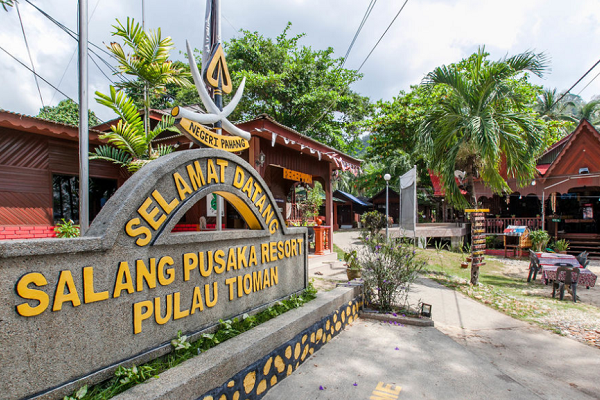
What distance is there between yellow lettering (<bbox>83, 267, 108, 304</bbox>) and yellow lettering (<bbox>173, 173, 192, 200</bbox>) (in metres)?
0.85

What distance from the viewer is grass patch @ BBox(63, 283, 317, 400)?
6.14 feet

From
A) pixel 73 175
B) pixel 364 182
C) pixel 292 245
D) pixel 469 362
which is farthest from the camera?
pixel 364 182

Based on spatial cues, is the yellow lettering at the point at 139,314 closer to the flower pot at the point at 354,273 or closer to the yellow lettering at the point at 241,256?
the yellow lettering at the point at 241,256

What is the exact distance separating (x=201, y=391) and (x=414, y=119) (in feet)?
64.9

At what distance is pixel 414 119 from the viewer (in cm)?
1933

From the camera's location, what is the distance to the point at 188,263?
8.60 ft

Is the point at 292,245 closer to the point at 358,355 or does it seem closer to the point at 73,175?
the point at 358,355

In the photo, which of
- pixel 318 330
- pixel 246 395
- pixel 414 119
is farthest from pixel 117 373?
pixel 414 119

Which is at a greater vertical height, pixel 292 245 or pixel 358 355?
pixel 292 245

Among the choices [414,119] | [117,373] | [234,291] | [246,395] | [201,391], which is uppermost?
[414,119]

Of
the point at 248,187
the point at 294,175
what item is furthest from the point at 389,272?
the point at 294,175

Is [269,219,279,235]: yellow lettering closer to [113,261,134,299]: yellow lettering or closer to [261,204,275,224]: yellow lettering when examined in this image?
[261,204,275,224]: yellow lettering

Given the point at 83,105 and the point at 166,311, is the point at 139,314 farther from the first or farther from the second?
the point at 83,105

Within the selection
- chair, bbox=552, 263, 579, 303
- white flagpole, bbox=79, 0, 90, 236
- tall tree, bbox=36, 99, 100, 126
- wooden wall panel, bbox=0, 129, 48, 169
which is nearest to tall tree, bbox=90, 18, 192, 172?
white flagpole, bbox=79, 0, 90, 236
